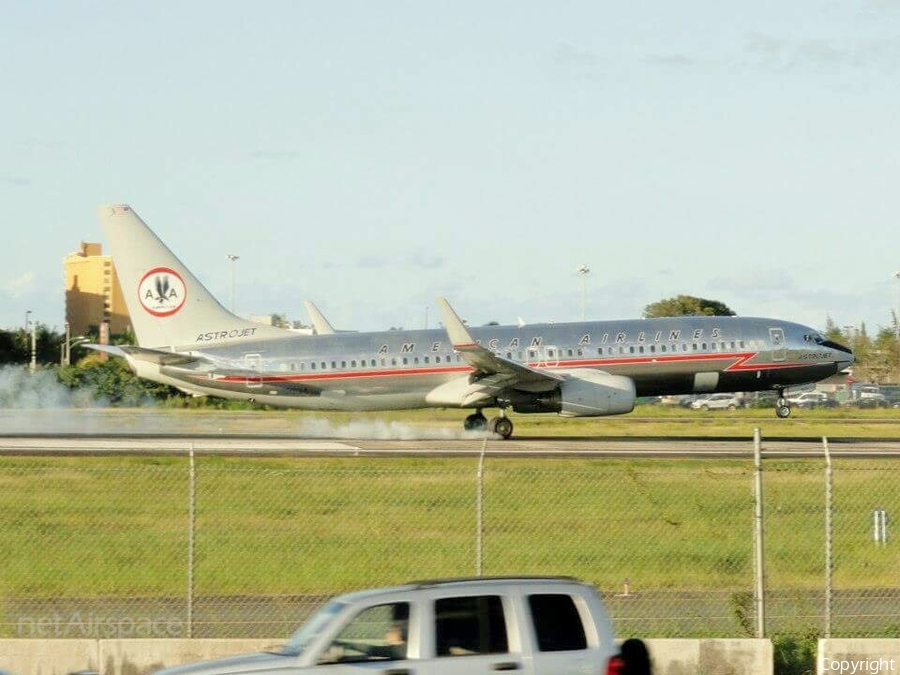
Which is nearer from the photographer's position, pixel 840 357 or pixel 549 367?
pixel 549 367

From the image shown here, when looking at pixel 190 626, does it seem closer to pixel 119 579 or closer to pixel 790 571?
pixel 119 579

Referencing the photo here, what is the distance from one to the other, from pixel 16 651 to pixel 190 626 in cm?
185

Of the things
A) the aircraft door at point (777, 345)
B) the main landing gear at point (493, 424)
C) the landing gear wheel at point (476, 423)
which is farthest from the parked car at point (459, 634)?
the aircraft door at point (777, 345)

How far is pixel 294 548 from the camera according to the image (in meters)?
18.9

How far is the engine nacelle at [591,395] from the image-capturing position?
134 feet

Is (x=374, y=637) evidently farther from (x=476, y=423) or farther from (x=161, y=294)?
(x=161, y=294)

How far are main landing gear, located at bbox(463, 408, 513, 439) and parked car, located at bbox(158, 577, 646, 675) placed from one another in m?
31.7

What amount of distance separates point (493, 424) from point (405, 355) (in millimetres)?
3660

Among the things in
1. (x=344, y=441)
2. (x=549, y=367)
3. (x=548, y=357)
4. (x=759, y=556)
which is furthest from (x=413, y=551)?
(x=548, y=357)

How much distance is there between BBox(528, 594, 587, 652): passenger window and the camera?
10.6 metres

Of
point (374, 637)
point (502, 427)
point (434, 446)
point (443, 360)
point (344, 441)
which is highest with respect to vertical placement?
point (443, 360)

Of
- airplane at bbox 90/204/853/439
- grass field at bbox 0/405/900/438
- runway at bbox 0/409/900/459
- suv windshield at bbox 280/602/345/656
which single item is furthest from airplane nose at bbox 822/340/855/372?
suv windshield at bbox 280/602/345/656

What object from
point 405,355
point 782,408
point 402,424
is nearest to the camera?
point 405,355

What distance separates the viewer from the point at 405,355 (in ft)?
142
